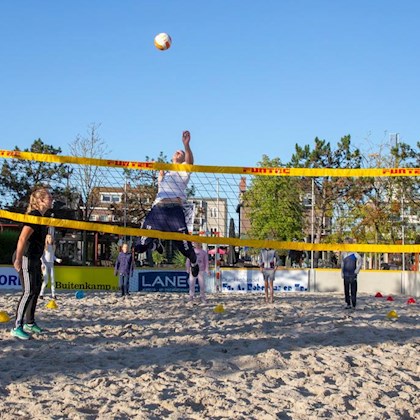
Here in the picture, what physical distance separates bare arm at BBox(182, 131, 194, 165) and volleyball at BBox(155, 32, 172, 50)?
5.31 ft

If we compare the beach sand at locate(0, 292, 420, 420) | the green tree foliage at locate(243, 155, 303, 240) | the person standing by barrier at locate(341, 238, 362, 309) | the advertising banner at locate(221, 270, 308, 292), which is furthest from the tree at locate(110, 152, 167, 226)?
the beach sand at locate(0, 292, 420, 420)

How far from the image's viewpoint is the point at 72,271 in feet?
57.9

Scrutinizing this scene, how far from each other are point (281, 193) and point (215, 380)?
31.4 m

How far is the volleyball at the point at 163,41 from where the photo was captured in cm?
864

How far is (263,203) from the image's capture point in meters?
36.8

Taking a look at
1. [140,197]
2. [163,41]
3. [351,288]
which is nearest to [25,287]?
[163,41]

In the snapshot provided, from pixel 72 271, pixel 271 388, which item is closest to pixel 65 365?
pixel 271 388

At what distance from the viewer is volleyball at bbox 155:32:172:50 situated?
8.64 meters

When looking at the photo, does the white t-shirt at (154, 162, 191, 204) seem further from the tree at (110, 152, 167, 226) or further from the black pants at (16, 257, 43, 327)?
the tree at (110, 152, 167, 226)

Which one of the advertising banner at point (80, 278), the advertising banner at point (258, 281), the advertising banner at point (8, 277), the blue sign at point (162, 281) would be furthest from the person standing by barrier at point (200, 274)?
the advertising banner at point (8, 277)

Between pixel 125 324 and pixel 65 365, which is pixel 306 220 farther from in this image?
pixel 65 365

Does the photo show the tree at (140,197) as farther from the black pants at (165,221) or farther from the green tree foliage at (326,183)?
the black pants at (165,221)

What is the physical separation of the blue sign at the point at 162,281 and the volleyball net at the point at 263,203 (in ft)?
5.22

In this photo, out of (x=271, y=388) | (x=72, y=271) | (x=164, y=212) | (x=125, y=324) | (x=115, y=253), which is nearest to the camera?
(x=271, y=388)
